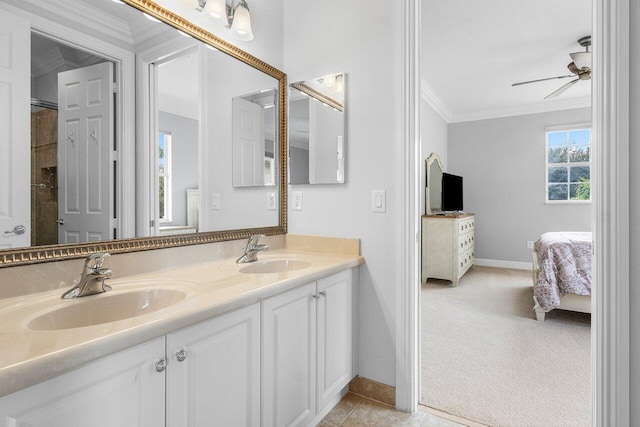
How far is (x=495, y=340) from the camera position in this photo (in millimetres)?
2627

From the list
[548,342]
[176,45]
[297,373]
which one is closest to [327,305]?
[297,373]

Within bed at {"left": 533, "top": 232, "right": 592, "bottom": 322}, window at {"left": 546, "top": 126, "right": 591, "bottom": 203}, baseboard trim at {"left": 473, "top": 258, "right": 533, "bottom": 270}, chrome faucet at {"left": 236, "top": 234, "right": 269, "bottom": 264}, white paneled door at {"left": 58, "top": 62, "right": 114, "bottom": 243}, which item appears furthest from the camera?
baseboard trim at {"left": 473, "top": 258, "right": 533, "bottom": 270}

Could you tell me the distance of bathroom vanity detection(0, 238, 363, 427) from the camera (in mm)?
685

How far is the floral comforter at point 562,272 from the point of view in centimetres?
287

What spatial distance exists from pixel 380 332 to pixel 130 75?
5.58 feet

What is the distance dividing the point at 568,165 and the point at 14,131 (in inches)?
250

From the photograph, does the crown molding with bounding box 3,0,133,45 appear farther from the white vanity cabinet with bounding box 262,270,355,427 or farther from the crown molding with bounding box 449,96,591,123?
the crown molding with bounding box 449,96,591,123

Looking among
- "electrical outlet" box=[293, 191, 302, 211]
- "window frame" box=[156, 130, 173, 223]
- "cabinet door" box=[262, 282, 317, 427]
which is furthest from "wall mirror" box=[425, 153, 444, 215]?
"window frame" box=[156, 130, 173, 223]

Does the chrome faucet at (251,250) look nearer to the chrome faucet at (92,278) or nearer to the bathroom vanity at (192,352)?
the bathroom vanity at (192,352)

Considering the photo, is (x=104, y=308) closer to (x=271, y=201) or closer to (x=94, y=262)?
(x=94, y=262)

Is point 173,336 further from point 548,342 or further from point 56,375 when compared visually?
point 548,342

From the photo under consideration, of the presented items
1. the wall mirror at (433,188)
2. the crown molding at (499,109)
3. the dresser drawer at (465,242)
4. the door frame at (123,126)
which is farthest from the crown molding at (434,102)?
the door frame at (123,126)

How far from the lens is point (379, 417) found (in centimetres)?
167

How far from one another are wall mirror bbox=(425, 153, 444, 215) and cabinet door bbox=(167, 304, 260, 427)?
4100 millimetres
